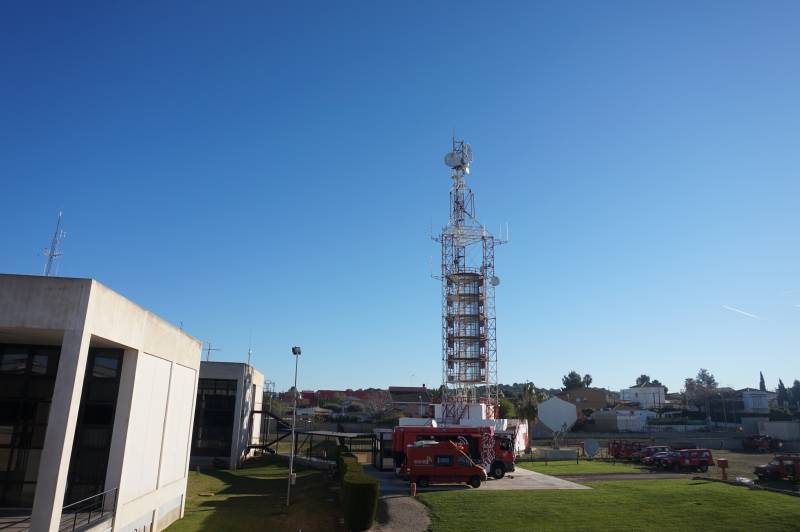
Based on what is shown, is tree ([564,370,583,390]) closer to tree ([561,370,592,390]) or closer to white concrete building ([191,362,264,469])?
tree ([561,370,592,390])

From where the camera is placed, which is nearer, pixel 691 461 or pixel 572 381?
pixel 691 461

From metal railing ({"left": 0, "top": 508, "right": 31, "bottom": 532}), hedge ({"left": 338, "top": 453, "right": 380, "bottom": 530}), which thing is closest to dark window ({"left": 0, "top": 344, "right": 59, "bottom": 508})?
metal railing ({"left": 0, "top": 508, "right": 31, "bottom": 532})

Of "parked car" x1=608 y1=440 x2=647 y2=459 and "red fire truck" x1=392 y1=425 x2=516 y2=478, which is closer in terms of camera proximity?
"red fire truck" x1=392 y1=425 x2=516 y2=478

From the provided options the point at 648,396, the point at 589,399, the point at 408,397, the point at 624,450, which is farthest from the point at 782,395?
the point at 624,450

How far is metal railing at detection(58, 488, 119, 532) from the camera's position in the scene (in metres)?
14.8

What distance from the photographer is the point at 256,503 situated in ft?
90.3

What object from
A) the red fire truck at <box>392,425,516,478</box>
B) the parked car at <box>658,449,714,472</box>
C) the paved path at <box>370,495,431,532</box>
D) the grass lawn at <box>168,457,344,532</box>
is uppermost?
the red fire truck at <box>392,425,516,478</box>

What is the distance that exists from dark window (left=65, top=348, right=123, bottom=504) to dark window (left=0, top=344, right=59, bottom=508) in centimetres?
154

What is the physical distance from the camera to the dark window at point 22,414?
56.2 ft

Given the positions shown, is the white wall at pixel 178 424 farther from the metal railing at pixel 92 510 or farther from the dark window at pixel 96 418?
the metal railing at pixel 92 510

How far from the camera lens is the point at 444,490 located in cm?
2916

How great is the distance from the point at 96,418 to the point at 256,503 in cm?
1282

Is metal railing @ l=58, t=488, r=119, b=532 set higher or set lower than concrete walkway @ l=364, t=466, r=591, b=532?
higher

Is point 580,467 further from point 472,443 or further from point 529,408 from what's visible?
point 529,408
